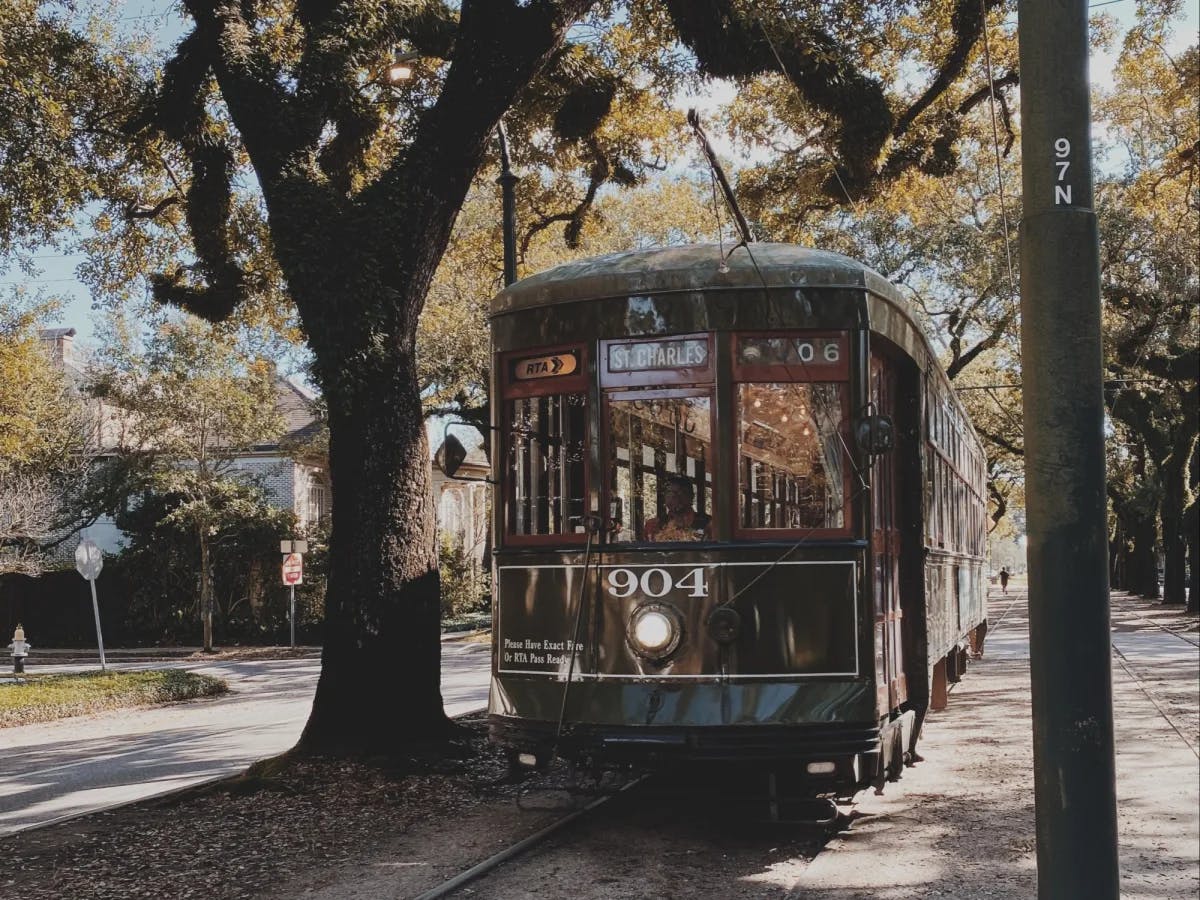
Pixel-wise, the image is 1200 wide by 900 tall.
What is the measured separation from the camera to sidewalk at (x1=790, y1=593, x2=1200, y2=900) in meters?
6.12

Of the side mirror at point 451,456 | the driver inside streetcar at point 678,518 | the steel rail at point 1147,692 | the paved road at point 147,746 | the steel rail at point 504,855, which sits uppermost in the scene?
the side mirror at point 451,456

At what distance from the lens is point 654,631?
6910 mm

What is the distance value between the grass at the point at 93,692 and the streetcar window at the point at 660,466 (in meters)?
12.4

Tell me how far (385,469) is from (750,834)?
165 inches

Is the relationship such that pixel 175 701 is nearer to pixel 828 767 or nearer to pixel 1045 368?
pixel 828 767

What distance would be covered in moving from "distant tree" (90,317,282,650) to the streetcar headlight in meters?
20.8

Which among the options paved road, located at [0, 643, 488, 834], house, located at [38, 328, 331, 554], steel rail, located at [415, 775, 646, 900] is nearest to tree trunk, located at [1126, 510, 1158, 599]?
house, located at [38, 328, 331, 554]

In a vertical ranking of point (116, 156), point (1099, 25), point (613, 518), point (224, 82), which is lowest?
point (613, 518)

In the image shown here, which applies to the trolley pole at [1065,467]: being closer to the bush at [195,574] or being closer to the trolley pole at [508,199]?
the trolley pole at [508,199]

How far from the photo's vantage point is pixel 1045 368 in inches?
139

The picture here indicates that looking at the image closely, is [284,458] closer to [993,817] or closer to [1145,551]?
[993,817]

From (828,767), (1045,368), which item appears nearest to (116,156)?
(828,767)

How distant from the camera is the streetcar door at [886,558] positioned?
23.4 feet

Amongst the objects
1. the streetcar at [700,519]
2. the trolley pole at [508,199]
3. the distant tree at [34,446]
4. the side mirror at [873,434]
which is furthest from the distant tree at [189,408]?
the side mirror at [873,434]
